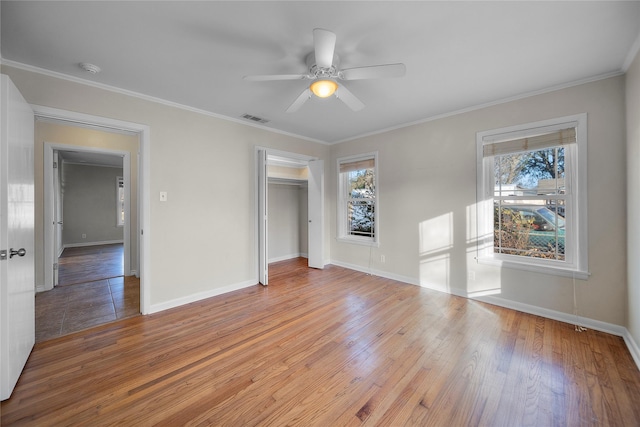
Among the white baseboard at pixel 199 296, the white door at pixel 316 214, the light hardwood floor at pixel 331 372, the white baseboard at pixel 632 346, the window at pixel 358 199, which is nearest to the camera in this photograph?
the light hardwood floor at pixel 331 372

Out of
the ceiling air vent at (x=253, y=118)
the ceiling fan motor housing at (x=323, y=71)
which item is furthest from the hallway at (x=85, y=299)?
the ceiling fan motor housing at (x=323, y=71)

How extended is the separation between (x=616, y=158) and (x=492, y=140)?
3.56 ft

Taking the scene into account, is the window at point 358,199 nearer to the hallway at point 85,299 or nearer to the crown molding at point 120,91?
the crown molding at point 120,91

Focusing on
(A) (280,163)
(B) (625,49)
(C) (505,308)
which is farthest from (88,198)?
(B) (625,49)

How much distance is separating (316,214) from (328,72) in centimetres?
316

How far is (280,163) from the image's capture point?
546 centimetres

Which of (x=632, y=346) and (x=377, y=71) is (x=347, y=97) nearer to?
(x=377, y=71)

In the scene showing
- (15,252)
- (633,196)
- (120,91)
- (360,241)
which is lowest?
(360,241)

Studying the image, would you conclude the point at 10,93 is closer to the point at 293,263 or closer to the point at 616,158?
the point at 293,263

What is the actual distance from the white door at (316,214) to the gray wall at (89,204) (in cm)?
707

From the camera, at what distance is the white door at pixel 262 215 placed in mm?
3812

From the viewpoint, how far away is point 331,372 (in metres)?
1.87

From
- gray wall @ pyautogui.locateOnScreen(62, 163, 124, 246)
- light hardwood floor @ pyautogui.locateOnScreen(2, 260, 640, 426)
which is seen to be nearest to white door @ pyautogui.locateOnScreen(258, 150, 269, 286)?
light hardwood floor @ pyautogui.locateOnScreen(2, 260, 640, 426)

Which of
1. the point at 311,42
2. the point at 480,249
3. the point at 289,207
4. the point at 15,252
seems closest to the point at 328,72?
the point at 311,42
